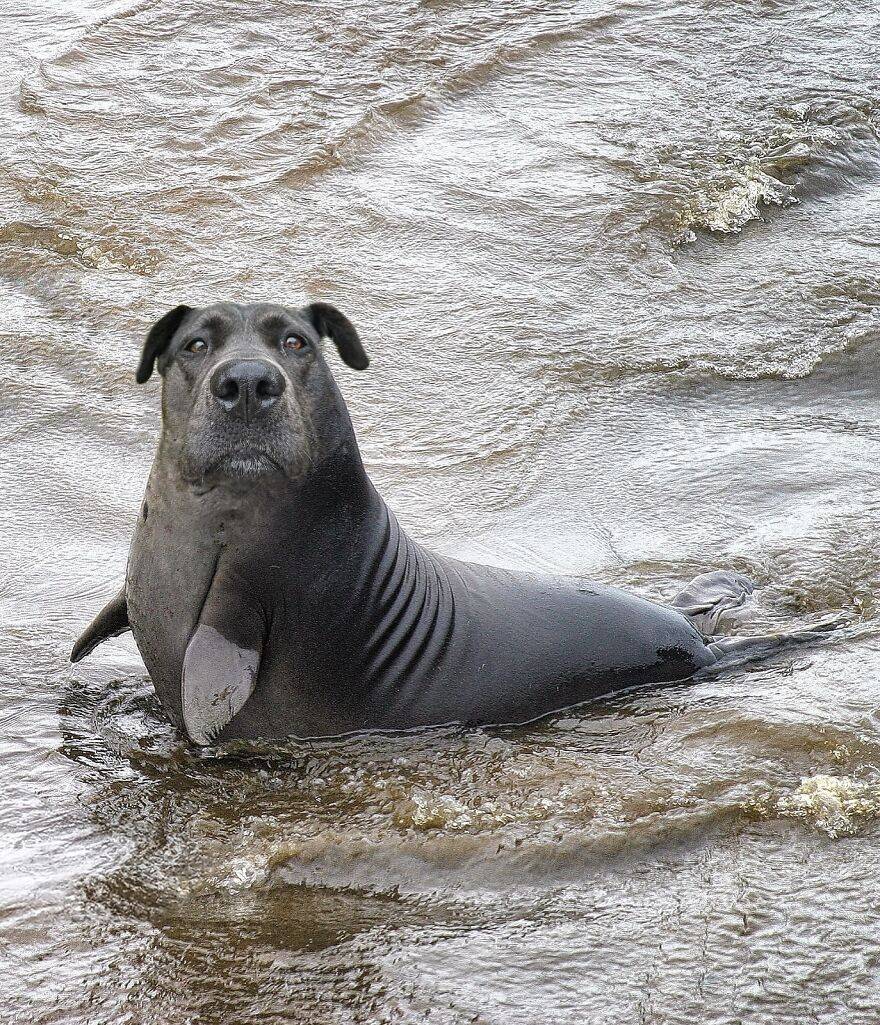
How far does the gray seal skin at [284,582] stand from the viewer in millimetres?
5273

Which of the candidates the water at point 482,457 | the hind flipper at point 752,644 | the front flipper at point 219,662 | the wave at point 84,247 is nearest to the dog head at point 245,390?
the front flipper at point 219,662

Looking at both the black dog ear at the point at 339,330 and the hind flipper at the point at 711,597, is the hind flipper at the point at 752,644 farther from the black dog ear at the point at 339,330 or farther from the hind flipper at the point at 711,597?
the black dog ear at the point at 339,330

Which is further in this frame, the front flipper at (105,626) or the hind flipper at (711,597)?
the hind flipper at (711,597)

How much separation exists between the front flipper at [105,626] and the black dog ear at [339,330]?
1316 mm

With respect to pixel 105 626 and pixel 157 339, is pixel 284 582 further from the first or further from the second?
pixel 157 339

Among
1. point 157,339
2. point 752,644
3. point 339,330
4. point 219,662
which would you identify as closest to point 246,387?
point 157,339

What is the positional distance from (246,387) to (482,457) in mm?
3414

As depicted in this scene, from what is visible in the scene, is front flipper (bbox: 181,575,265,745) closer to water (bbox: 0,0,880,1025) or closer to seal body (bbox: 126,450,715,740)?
seal body (bbox: 126,450,715,740)

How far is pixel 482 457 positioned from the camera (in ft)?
27.7

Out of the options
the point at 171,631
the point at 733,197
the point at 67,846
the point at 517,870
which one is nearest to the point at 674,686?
the point at 517,870

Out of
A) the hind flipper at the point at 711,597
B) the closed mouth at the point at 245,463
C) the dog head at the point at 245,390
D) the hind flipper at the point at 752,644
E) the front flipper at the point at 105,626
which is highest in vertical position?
the dog head at the point at 245,390

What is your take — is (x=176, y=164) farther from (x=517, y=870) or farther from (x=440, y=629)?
(x=517, y=870)

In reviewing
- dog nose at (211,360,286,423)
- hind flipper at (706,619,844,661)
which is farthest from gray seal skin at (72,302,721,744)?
hind flipper at (706,619,844,661)

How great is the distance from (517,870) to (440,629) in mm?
1186
